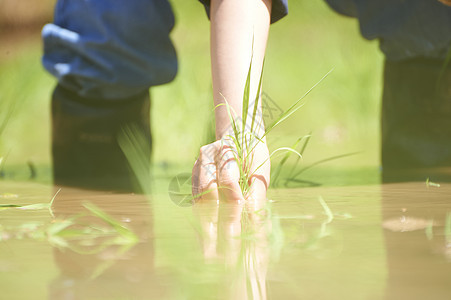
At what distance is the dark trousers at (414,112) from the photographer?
2094 millimetres

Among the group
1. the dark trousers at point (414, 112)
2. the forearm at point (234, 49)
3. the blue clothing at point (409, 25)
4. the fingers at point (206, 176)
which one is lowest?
the dark trousers at point (414, 112)

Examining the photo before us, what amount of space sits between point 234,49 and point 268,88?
3.02 ft

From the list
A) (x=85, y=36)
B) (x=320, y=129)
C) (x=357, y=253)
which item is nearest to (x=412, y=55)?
(x=320, y=129)

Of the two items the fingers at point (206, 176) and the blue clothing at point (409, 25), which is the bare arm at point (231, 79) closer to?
the fingers at point (206, 176)

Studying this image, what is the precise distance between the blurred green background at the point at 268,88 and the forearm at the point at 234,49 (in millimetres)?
758

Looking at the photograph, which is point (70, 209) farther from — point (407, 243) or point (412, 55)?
point (412, 55)

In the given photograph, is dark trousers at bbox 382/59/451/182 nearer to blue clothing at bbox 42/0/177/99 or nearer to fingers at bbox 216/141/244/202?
blue clothing at bbox 42/0/177/99

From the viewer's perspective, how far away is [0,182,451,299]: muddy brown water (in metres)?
0.39

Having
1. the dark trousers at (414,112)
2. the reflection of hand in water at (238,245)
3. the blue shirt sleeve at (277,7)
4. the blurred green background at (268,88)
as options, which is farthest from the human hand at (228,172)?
the dark trousers at (414,112)

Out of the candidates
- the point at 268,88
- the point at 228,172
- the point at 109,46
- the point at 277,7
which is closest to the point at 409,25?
the point at 268,88

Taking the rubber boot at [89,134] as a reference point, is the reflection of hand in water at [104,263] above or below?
above

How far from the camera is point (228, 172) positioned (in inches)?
41.5

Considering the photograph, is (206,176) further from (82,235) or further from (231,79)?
(82,235)

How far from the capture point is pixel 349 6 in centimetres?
219
